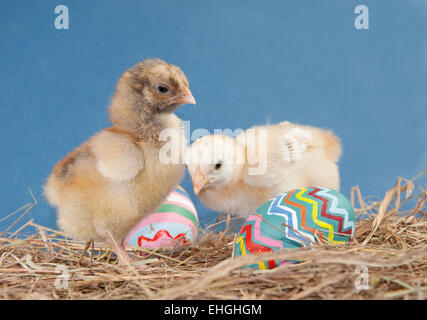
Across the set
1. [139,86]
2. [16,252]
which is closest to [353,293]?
[139,86]

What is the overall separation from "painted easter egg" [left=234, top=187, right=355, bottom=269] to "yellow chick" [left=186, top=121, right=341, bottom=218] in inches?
11.8

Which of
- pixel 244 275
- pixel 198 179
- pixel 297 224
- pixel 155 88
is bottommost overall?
pixel 244 275

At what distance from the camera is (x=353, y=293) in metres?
1.16

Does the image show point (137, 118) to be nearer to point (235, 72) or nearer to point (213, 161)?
point (213, 161)

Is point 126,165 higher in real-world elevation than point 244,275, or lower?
higher

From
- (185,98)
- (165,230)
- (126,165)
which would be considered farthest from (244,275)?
(165,230)

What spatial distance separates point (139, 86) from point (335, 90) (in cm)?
182

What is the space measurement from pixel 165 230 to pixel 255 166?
0.53 m

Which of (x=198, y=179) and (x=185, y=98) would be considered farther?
(x=198, y=179)

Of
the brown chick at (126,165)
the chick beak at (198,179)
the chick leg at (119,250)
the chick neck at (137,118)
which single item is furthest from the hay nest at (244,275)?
the chick neck at (137,118)

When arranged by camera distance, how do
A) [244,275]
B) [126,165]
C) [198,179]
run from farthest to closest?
[198,179] → [126,165] → [244,275]

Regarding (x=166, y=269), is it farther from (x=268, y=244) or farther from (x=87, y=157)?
(x=87, y=157)

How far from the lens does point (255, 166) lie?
6.31 feet

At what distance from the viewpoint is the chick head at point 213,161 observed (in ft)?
5.82
